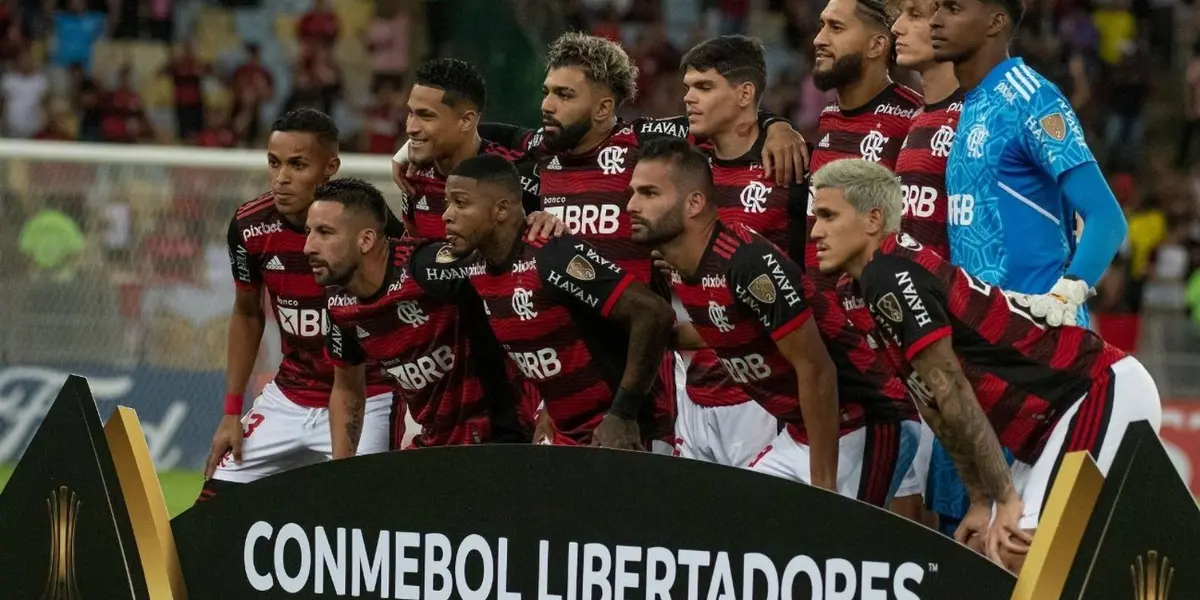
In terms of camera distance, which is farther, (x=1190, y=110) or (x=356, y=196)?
(x=1190, y=110)

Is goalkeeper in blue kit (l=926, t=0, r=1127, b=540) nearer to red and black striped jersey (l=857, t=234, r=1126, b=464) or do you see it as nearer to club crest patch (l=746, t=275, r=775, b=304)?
red and black striped jersey (l=857, t=234, r=1126, b=464)

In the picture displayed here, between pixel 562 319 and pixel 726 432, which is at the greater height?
pixel 562 319

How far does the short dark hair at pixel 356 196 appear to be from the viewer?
20.5 feet

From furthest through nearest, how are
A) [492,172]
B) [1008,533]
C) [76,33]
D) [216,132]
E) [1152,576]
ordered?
[76,33], [216,132], [492,172], [1008,533], [1152,576]

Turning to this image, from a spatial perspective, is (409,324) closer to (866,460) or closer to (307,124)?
(307,124)

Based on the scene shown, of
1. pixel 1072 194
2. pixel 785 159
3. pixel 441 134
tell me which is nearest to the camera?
pixel 1072 194

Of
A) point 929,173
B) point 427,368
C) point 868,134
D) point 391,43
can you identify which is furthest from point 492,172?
point 391,43

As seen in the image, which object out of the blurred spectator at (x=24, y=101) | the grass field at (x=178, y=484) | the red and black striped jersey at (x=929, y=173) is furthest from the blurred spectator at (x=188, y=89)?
the red and black striped jersey at (x=929, y=173)

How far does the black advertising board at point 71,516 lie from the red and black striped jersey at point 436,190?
2.36 m

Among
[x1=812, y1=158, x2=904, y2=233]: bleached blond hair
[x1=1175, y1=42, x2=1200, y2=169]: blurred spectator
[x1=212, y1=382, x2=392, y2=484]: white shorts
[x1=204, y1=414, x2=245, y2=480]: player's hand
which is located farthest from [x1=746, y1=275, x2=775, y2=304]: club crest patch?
[x1=1175, y1=42, x2=1200, y2=169]: blurred spectator

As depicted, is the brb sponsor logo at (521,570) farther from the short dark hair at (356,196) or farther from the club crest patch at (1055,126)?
the short dark hair at (356,196)

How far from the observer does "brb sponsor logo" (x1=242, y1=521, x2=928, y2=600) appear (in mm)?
3865

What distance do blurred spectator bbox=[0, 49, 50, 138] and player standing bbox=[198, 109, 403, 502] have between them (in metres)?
9.97

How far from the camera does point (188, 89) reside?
53.7 ft
